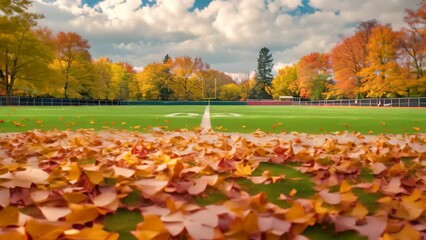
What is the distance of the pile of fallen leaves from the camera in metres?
1.49

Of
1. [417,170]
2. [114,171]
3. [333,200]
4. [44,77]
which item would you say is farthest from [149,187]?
[44,77]

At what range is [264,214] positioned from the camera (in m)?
1.68

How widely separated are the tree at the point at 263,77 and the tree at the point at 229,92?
3.89 meters

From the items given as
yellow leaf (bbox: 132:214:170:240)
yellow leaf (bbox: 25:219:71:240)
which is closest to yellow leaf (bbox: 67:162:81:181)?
yellow leaf (bbox: 25:219:71:240)

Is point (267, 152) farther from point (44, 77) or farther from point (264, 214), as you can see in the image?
point (44, 77)

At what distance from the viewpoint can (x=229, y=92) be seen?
77.4m

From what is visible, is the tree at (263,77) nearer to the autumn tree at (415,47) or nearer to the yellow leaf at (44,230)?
the autumn tree at (415,47)

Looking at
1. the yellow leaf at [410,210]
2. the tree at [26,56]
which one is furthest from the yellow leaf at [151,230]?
the tree at [26,56]

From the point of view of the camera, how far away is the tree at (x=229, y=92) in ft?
251

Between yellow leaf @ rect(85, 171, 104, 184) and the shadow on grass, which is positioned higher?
yellow leaf @ rect(85, 171, 104, 184)

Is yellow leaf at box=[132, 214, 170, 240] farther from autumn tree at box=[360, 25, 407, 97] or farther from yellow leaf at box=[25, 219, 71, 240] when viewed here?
autumn tree at box=[360, 25, 407, 97]

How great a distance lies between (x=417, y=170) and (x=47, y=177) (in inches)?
94.3

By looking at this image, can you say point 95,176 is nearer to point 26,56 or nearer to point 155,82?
point 26,56

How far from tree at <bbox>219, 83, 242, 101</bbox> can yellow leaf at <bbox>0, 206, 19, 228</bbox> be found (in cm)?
7451
